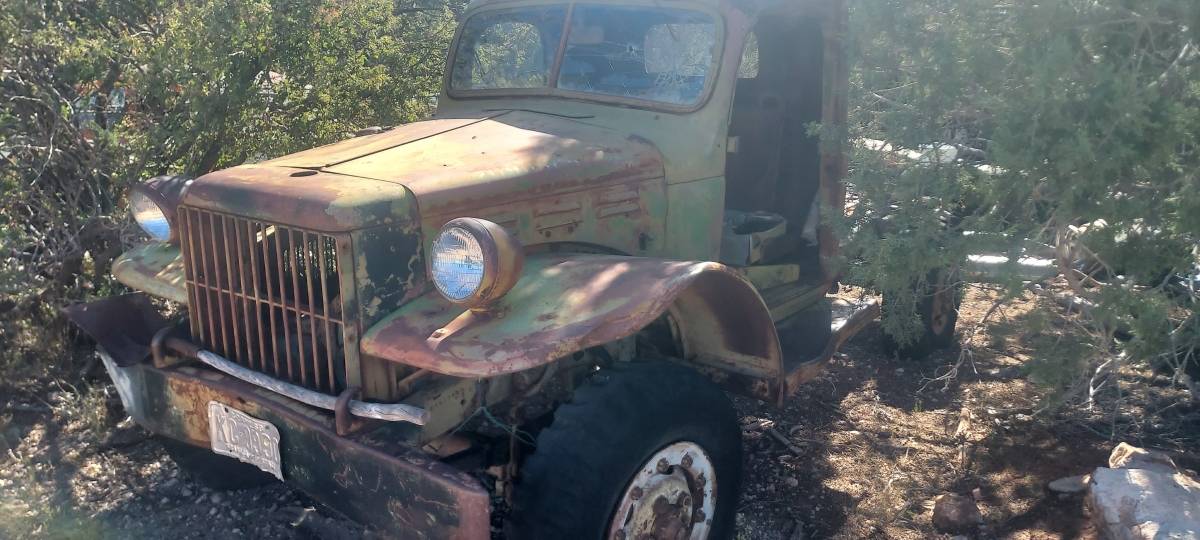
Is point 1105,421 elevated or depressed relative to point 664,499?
depressed

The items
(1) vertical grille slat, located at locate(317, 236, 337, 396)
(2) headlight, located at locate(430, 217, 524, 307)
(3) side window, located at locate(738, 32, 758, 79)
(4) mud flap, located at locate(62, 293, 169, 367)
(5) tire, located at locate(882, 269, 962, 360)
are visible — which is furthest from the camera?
(5) tire, located at locate(882, 269, 962, 360)

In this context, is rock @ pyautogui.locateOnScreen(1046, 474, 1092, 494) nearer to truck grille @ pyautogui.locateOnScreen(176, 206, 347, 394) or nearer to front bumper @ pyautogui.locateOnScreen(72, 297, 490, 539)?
front bumper @ pyautogui.locateOnScreen(72, 297, 490, 539)

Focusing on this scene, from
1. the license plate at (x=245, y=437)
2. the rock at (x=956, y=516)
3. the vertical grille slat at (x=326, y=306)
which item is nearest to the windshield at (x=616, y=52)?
the vertical grille slat at (x=326, y=306)

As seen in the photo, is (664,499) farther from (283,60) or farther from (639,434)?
(283,60)

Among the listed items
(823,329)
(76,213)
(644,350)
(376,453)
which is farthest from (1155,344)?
(76,213)

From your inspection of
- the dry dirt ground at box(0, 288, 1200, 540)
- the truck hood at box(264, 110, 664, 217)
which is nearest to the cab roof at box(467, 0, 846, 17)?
the truck hood at box(264, 110, 664, 217)

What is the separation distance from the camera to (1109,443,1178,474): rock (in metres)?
3.42

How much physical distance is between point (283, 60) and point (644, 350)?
333 centimetres

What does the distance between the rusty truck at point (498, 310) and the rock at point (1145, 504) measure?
121 centimetres

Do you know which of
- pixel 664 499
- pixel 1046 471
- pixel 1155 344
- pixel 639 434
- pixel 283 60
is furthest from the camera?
pixel 283 60

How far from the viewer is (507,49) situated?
448cm

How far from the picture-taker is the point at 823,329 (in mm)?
4512

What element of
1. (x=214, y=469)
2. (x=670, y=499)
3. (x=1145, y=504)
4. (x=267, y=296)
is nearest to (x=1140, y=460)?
(x=1145, y=504)

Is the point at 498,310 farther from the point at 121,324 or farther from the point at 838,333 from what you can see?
the point at 838,333
